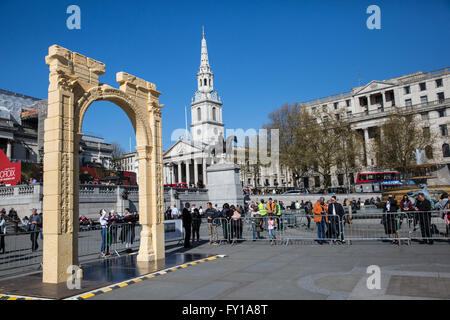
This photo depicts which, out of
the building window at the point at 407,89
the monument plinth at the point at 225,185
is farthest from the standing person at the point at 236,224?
the building window at the point at 407,89

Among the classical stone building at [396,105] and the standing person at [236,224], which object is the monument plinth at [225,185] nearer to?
the standing person at [236,224]

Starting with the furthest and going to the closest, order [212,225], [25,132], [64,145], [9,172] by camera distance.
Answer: [25,132], [9,172], [212,225], [64,145]

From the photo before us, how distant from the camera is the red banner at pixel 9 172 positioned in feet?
98.9

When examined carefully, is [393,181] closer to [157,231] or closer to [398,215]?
[398,215]

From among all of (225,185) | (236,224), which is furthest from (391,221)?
(225,185)

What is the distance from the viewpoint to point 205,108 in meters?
100

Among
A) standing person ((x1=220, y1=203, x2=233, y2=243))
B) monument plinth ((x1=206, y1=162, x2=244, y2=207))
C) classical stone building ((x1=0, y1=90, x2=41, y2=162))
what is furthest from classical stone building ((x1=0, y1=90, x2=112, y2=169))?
standing person ((x1=220, y1=203, x2=233, y2=243))

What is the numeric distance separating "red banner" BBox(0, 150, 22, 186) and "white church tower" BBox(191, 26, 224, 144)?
68.1 meters

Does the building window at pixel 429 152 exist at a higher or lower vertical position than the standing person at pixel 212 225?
higher

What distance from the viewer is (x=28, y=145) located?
58438mm

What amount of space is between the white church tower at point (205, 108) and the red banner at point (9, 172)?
224 ft

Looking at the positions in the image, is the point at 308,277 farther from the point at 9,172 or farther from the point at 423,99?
the point at 423,99

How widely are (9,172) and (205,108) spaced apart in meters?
73.1
